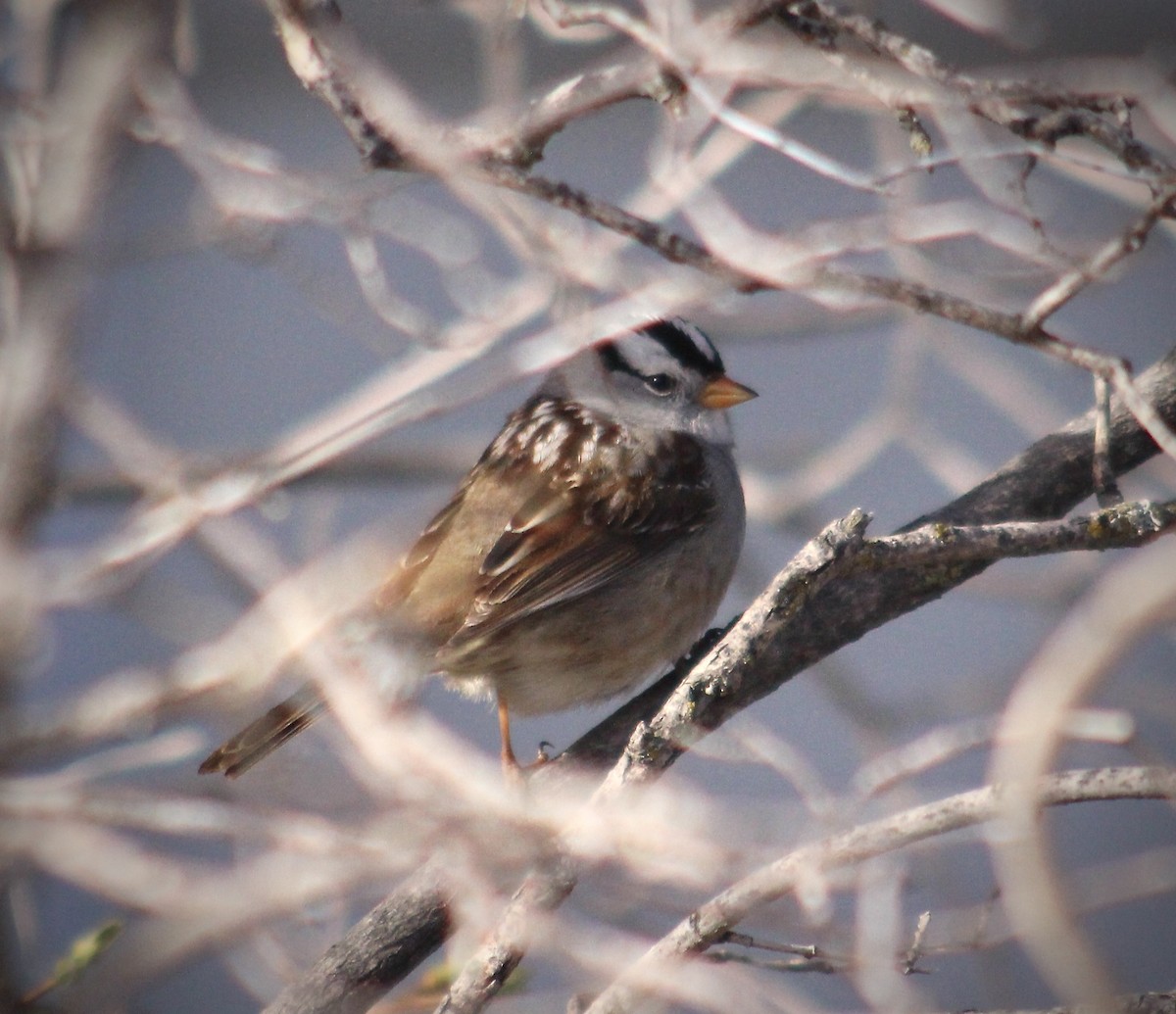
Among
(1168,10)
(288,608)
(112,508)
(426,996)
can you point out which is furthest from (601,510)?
(1168,10)

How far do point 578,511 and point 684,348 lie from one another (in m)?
0.83

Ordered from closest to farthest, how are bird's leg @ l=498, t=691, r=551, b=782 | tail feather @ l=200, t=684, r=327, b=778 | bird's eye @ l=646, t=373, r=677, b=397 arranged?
tail feather @ l=200, t=684, r=327, b=778 → bird's leg @ l=498, t=691, r=551, b=782 → bird's eye @ l=646, t=373, r=677, b=397

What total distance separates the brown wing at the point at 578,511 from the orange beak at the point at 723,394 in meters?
0.19

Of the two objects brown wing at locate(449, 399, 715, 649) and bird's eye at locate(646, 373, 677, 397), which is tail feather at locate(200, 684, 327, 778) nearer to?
brown wing at locate(449, 399, 715, 649)

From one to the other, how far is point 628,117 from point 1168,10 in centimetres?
258

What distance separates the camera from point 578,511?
4426 millimetres

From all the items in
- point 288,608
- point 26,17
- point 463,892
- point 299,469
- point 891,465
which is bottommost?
point 891,465

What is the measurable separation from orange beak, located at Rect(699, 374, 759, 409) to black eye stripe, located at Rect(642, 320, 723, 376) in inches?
2.6

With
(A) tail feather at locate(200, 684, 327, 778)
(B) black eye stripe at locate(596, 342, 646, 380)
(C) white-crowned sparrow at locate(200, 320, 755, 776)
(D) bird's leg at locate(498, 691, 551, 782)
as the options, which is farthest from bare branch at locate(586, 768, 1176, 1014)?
(B) black eye stripe at locate(596, 342, 646, 380)

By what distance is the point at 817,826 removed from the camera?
270 cm

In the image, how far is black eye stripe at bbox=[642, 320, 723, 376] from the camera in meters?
4.84

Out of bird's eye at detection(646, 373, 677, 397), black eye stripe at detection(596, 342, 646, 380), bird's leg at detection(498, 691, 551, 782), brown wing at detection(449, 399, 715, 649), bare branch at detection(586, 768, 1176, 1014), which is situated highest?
black eye stripe at detection(596, 342, 646, 380)

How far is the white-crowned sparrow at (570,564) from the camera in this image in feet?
13.8

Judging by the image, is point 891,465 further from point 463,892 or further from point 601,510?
point 463,892
